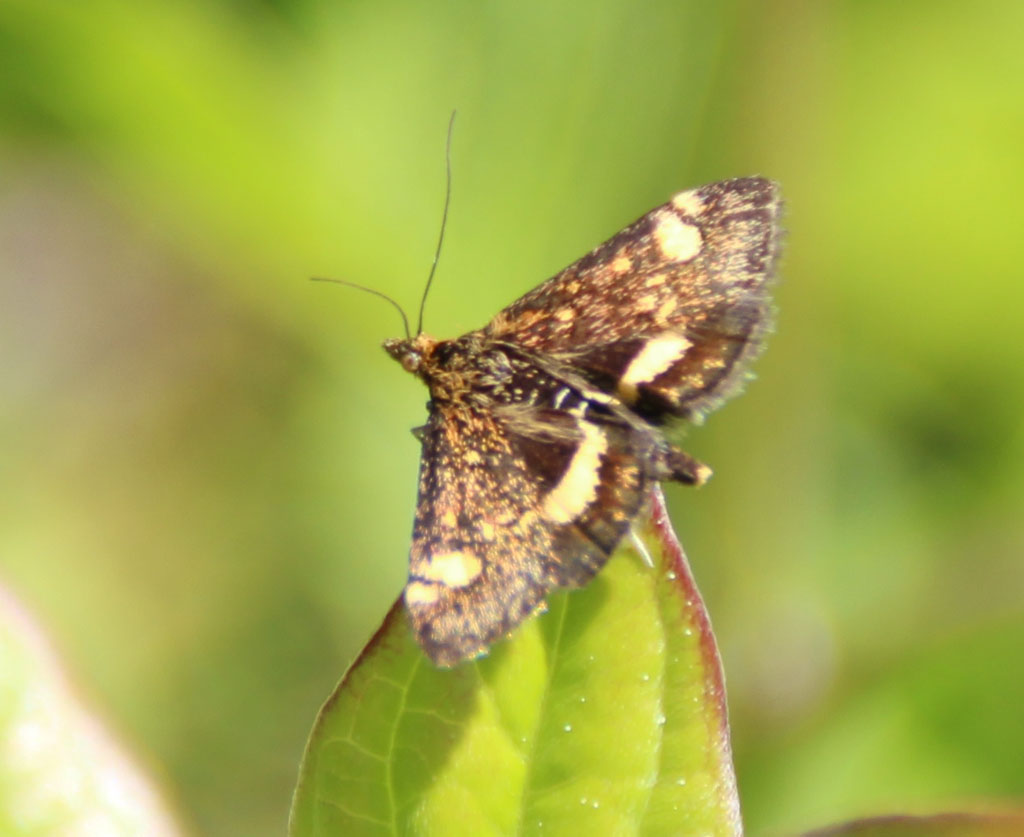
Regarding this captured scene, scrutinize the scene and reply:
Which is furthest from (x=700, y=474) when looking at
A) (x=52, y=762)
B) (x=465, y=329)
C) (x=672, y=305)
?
(x=465, y=329)

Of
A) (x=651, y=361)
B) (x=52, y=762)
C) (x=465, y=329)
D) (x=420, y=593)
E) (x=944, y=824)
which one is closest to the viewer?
(x=944, y=824)

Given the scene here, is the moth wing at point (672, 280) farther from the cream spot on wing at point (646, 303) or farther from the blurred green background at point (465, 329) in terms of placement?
the blurred green background at point (465, 329)

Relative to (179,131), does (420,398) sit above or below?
below

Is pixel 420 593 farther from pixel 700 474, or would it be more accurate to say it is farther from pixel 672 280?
pixel 672 280

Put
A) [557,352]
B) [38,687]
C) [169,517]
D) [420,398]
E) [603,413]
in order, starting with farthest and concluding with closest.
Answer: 1. [169,517]
2. [420,398]
3. [557,352]
4. [603,413]
5. [38,687]

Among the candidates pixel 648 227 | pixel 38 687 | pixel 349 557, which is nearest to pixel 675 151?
pixel 648 227

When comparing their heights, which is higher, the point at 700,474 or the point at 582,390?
the point at 582,390

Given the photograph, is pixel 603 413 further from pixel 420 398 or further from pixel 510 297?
pixel 420 398
